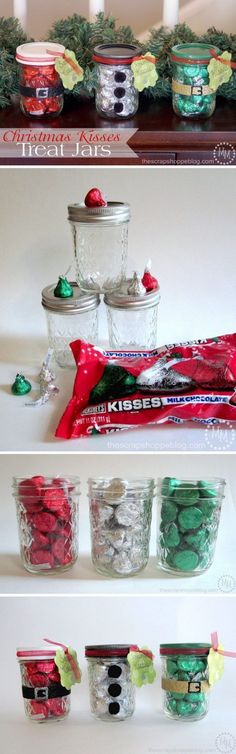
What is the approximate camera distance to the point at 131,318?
152 cm

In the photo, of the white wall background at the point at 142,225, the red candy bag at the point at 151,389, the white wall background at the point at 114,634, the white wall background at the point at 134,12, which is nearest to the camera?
the red candy bag at the point at 151,389

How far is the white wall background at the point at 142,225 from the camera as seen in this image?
66.1 inches

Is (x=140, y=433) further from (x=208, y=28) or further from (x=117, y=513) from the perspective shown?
(x=208, y=28)

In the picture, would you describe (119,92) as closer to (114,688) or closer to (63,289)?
(63,289)

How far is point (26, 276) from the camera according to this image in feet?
5.52

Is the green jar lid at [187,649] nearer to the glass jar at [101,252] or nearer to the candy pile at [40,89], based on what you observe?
the glass jar at [101,252]

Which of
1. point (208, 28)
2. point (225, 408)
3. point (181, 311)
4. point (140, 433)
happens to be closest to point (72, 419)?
point (140, 433)

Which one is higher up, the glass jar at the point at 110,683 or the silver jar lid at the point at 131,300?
the silver jar lid at the point at 131,300

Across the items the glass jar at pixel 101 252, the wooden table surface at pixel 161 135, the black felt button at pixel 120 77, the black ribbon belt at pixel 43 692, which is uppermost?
the black felt button at pixel 120 77

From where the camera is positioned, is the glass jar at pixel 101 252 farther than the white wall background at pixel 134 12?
No

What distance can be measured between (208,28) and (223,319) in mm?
562

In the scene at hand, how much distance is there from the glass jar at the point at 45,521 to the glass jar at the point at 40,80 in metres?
0.53

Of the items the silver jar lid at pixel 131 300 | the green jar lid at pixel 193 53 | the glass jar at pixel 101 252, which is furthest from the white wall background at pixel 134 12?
the silver jar lid at pixel 131 300

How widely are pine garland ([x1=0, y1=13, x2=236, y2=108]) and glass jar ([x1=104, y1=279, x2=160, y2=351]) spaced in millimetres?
344
